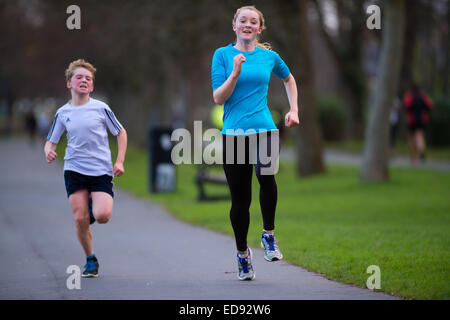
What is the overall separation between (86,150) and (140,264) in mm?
1529

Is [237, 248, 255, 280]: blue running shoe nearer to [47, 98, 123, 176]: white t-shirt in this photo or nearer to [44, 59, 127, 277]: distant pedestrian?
[44, 59, 127, 277]: distant pedestrian

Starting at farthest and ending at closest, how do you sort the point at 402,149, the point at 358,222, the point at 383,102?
the point at 402,149 → the point at 383,102 → the point at 358,222

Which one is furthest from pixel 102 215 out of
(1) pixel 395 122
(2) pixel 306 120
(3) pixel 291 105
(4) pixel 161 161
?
(1) pixel 395 122

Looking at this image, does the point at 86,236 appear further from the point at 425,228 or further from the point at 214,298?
the point at 425,228

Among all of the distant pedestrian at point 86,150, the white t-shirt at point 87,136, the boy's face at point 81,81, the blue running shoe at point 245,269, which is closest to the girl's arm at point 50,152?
Result: the distant pedestrian at point 86,150

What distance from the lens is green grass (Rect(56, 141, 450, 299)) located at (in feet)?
21.2

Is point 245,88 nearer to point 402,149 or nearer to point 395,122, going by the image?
point 402,149

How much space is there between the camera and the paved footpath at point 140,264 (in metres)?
5.77

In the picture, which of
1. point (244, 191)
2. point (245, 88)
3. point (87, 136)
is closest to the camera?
point (245, 88)

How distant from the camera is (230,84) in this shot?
571 centimetres

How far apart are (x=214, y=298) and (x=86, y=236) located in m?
1.57

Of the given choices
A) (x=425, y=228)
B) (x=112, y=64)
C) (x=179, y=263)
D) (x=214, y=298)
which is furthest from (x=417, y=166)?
(x=112, y=64)

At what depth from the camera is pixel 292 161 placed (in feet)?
89.3

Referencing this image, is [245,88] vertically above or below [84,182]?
above
